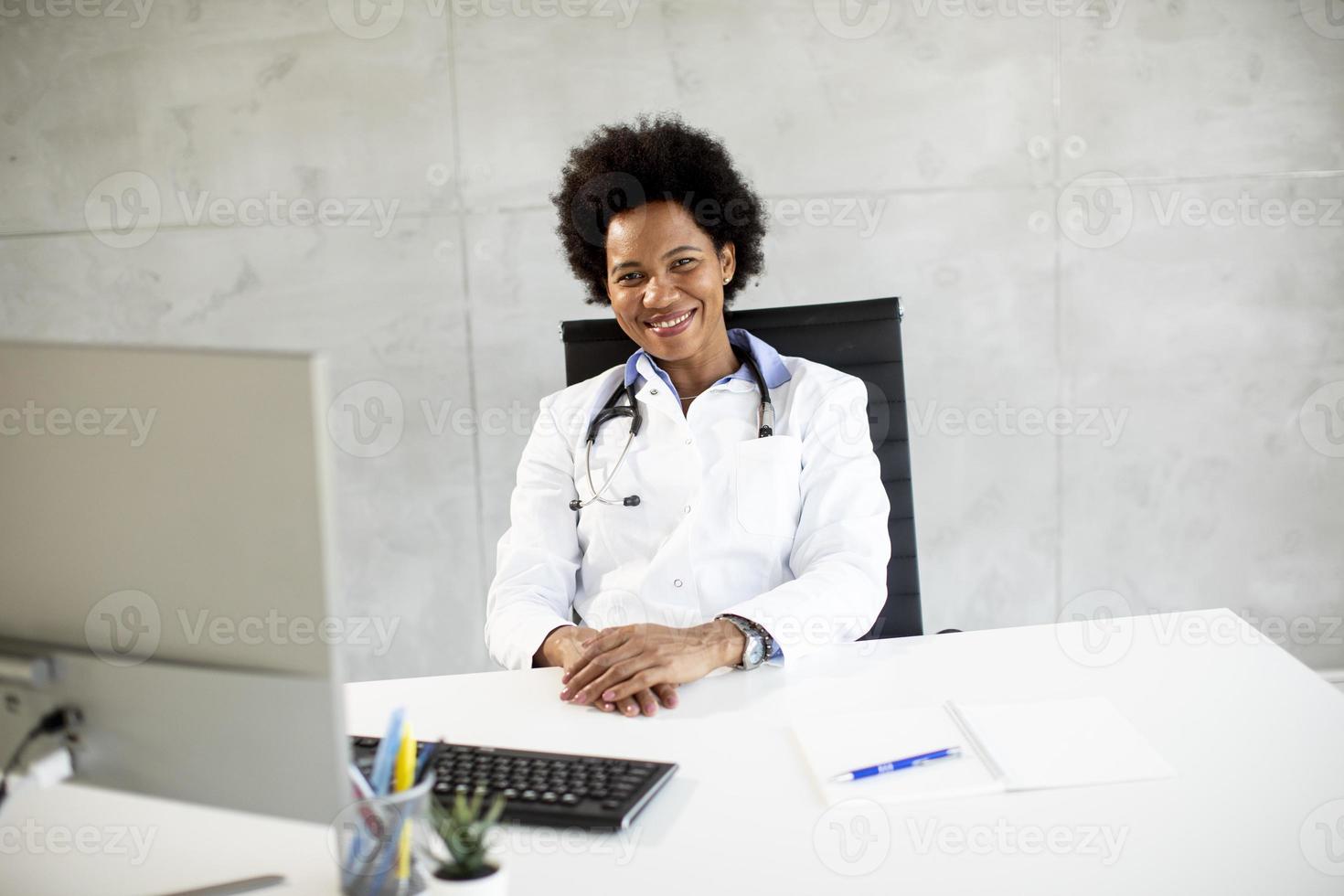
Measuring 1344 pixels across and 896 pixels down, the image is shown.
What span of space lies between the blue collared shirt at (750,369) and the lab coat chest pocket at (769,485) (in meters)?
0.15

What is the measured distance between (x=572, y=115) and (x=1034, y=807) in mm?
2119

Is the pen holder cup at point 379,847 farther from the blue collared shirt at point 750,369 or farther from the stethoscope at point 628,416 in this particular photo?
the blue collared shirt at point 750,369

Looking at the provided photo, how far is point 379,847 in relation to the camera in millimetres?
903

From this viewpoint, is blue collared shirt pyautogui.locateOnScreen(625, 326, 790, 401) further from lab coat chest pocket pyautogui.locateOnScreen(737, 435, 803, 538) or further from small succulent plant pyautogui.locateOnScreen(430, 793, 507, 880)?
small succulent plant pyautogui.locateOnScreen(430, 793, 507, 880)

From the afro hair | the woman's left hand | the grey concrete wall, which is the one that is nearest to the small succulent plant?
the woman's left hand

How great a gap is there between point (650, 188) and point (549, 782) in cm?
121

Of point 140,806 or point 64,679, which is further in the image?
point 140,806

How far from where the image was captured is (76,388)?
0.88m

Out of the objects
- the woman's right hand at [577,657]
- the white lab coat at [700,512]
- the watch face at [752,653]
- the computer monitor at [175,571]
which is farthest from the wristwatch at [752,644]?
the computer monitor at [175,571]

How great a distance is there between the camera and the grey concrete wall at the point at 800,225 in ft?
8.95

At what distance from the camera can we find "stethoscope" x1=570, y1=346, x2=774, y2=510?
6.36ft

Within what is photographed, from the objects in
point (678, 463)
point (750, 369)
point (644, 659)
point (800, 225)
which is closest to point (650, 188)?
point (750, 369)

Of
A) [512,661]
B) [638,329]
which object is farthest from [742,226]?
[512,661]

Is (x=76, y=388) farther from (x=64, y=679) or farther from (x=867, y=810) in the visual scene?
(x=867, y=810)
